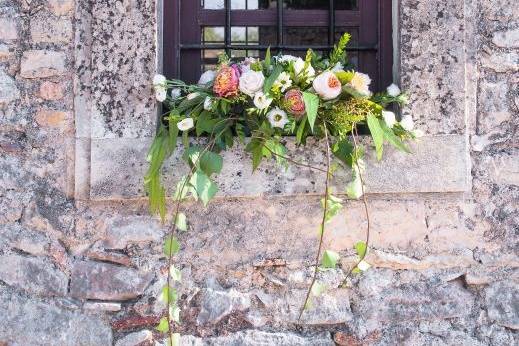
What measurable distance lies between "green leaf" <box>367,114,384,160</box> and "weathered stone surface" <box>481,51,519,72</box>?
0.51 m

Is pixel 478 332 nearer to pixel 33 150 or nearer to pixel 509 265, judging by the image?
pixel 509 265

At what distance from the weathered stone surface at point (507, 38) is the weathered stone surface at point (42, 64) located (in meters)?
1.55

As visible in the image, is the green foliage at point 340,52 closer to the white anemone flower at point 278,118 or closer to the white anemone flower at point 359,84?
the white anemone flower at point 359,84

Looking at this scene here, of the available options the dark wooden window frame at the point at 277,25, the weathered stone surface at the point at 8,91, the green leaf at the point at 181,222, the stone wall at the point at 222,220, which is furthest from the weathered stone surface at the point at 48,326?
the dark wooden window frame at the point at 277,25

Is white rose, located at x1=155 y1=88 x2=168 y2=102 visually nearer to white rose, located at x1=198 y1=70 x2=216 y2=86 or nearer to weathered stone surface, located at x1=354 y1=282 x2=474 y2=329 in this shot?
white rose, located at x1=198 y1=70 x2=216 y2=86

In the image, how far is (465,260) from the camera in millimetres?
2506

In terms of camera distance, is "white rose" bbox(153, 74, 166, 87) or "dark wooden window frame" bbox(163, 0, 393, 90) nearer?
"white rose" bbox(153, 74, 166, 87)

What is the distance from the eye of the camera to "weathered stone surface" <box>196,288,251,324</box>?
8.02 feet

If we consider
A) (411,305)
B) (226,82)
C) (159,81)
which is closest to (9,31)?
(159,81)

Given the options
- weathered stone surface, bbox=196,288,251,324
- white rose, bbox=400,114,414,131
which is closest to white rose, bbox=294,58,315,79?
white rose, bbox=400,114,414,131

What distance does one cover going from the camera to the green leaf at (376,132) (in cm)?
233

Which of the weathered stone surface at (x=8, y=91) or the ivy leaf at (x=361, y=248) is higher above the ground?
the weathered stone surface at (x=8, y=91)

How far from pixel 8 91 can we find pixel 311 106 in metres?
1.08

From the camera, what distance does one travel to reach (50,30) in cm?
250
